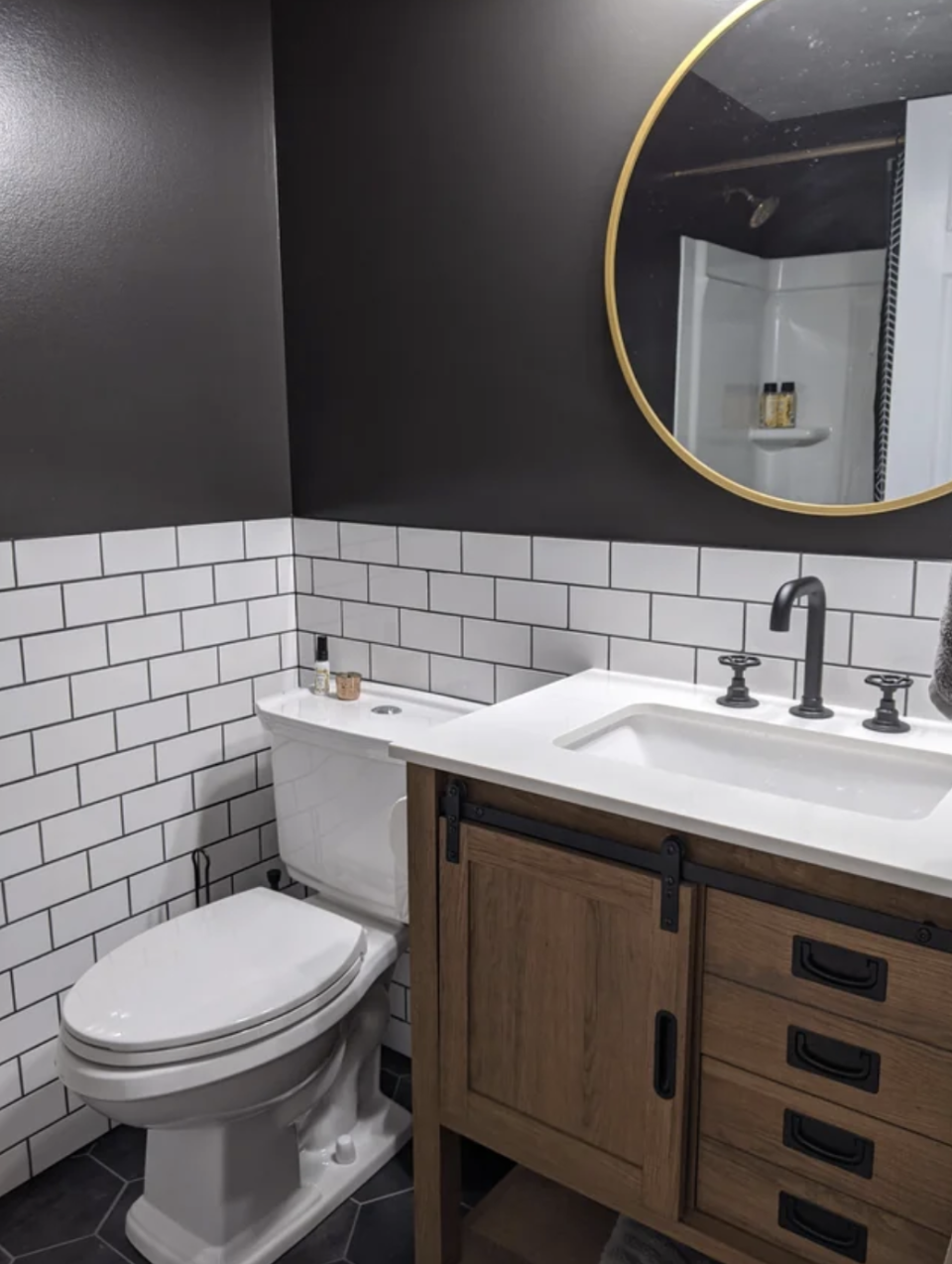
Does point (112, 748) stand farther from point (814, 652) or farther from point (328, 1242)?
point (814, 652)

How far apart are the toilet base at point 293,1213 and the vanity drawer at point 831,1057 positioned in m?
0.93

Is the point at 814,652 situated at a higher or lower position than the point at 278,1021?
higher

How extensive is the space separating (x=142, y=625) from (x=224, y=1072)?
0.85 metres

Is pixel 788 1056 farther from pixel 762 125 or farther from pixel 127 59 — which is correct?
pixel 127 59

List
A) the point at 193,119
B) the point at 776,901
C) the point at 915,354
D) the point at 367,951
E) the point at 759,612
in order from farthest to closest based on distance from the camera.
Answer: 1. the point at 193,119
2. the point at 367,951
3. the point at 759,612
4. the point at 915,354
5. the point at 776,901

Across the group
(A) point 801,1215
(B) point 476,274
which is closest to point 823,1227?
(A) point 801,1215

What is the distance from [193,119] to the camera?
201 centimetres

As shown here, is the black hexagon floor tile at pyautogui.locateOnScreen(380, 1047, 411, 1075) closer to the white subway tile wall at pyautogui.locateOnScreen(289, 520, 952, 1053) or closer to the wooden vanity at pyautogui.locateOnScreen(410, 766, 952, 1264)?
the white subway tile wall at pyautogui.locateOnScreen(289, 520, 952, 1053)

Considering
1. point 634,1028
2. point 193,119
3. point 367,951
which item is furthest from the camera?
point 193,119

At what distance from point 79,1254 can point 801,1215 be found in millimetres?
1208

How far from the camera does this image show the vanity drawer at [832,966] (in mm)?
1101

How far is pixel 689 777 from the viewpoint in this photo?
1.42 metres

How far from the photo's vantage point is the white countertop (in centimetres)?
110

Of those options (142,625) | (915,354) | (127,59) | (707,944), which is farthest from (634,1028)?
(127,59)
